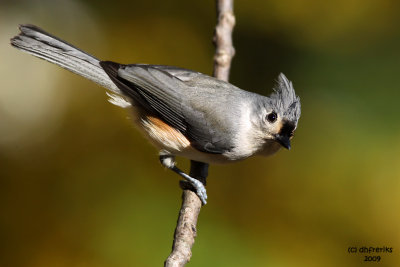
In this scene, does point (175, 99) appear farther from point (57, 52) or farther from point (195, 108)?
point (57, 52)

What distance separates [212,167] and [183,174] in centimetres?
46

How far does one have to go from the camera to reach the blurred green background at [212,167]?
292cm

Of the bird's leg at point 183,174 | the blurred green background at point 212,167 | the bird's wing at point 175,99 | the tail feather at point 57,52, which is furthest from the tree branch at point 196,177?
the tail feather at point 57,52

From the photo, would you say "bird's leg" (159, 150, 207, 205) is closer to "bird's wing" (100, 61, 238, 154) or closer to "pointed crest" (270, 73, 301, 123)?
"bird's wing" (100, 61, 238, 154)

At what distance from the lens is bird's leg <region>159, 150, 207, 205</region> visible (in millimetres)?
2857

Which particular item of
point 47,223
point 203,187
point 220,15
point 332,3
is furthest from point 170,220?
point 332,3

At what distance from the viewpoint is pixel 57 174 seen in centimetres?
312

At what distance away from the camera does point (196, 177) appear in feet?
10.4

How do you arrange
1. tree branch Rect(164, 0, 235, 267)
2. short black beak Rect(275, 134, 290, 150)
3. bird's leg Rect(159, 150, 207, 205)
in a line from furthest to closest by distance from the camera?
bird's leg Rect(159, 150, 207, 205)
short black beak Rect(275, 134, 290, 150)
tree branch Rect(164, 0, 235, 267)

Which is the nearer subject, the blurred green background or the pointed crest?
the pointed crest

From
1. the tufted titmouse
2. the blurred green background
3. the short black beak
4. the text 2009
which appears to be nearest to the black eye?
the tufted titmouse

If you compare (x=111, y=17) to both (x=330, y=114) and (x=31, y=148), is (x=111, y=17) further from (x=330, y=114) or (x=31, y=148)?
(x=330, y=114)

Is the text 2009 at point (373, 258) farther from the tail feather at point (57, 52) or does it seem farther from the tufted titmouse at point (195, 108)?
the tail feather at point (57, 52)

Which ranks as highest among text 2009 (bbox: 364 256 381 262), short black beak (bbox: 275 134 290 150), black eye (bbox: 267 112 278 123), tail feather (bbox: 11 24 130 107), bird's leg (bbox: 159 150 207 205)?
tail feather (bbox: 11 24 130 107)
